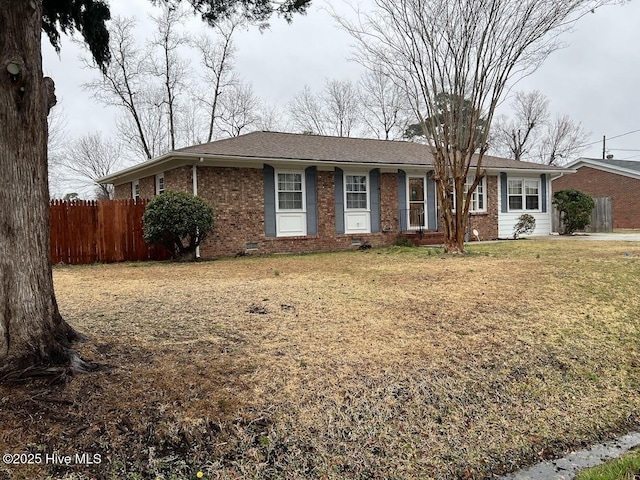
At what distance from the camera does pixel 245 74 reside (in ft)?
97.0

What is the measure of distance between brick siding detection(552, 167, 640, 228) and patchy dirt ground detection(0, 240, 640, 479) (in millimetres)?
24649

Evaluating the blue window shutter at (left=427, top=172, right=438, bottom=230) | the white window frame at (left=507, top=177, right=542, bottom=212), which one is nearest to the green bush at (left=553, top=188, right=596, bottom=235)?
the white window frame at (left=507, top=177, right=542, bottom=212)

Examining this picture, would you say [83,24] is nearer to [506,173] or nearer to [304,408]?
[304,408]

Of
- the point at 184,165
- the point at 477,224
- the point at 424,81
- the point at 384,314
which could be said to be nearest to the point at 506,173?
the point at 477,224

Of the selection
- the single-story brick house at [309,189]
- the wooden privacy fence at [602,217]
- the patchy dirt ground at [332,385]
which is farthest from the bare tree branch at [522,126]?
the patchy dirt ground at [332,385]

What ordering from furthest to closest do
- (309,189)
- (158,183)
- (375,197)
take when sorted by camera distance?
(375,197)
(158,183)
(309,189)

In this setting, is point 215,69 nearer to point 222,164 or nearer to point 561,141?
point 222,164

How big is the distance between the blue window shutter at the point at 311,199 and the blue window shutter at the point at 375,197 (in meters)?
2.20

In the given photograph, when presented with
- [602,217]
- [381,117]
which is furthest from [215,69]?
[602,217]

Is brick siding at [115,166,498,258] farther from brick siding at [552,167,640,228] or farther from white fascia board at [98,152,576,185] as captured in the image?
brick siding at [552,167,640,228]

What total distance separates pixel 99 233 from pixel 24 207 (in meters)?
10.3

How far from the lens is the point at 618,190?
1070 inches

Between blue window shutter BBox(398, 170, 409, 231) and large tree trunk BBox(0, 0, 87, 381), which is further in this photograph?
blue window shutter BBox(398, 170, 409, 231)

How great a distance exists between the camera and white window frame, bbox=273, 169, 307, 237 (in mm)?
13711
